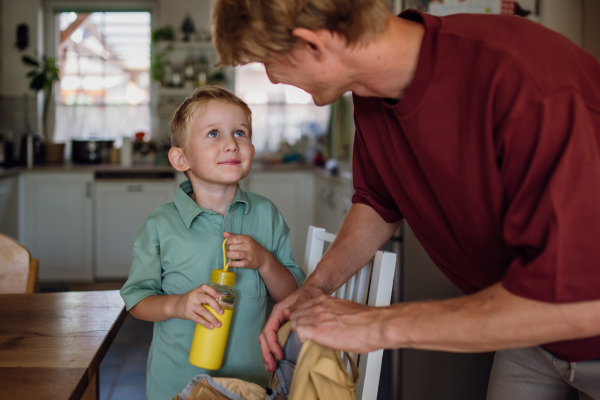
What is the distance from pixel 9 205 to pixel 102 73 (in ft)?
5.52

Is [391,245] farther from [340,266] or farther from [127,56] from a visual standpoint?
[127,56]

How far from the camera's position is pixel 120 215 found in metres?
4.24

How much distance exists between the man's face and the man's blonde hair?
2 cm

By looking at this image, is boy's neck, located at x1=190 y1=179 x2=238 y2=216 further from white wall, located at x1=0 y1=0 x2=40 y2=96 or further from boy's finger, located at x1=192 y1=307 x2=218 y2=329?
white wall, located at x1=0 y1=0 x2=40 y2=96

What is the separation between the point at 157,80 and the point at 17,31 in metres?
1.38

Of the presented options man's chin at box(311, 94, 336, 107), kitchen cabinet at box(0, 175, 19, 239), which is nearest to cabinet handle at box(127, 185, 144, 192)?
kitchen cabinet at box(0, 175, 19, 239)

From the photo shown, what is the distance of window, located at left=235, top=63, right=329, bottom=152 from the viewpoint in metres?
5.07

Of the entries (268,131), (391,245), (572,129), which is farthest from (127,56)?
(572,129)

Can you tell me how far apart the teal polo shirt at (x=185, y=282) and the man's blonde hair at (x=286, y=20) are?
0.51 metres

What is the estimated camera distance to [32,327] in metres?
1.09

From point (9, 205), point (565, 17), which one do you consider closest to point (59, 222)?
point (9, 205)

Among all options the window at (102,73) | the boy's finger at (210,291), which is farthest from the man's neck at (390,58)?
the window at (102,73)

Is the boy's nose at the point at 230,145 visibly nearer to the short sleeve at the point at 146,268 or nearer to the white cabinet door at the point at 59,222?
the short sleeve at the point at 146,268

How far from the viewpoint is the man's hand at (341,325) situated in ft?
2.45
